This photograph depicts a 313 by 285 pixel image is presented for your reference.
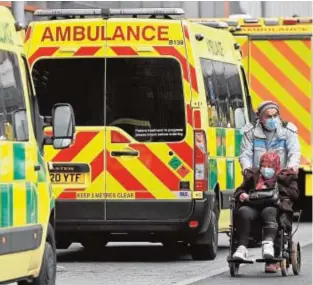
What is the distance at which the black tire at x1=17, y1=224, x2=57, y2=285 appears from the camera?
1093 centimetres

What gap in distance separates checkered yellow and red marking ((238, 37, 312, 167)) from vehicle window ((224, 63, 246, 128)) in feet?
18.9

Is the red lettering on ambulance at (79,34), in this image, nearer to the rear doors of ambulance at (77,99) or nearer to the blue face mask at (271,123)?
the rear doors of ambulance at (77,99)

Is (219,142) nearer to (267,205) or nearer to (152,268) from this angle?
(152,268)

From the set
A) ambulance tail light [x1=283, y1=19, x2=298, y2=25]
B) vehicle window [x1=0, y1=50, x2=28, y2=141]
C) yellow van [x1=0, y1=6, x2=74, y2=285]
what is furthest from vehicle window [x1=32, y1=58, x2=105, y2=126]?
ambulance tail light [x1=283, y1=19, x2=298, y2=25]

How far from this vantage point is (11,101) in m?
10.5

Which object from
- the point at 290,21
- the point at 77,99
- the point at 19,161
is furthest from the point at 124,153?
the point at 290,21

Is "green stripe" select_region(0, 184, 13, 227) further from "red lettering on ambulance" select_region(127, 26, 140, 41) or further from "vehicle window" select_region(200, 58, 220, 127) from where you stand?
"vehicle window" select_region(200, 58, 220, 127)

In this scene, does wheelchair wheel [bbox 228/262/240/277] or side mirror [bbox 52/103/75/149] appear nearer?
side mirror [bbox 52/103/75/149]

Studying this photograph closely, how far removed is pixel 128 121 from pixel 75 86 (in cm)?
64

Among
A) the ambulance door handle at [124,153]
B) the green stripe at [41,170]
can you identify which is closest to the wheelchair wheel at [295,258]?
the ambulance door handle at [124,153]

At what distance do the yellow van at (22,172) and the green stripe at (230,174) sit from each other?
545 cm

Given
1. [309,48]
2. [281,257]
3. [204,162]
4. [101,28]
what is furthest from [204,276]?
[309,48]

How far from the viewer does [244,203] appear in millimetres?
13906

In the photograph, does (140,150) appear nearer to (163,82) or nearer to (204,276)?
(163,82)
